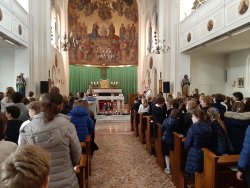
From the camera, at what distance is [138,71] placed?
2394 centimetres

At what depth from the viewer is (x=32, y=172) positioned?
123cm

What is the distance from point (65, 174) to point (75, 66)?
21.5 metres

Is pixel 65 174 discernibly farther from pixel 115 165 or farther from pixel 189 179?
pixel 115 165

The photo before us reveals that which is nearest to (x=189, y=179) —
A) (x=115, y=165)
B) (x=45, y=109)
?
(x=115, y=165)

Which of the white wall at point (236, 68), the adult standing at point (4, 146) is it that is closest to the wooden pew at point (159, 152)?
the adult standing at point (4, 146)

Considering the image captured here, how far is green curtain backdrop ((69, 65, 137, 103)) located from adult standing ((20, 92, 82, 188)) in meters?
21.2

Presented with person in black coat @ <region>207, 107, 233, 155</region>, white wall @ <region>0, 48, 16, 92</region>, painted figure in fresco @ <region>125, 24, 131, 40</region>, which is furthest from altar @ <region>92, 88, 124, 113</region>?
person in black coat @ <region>207, 107, 233, 155</region>

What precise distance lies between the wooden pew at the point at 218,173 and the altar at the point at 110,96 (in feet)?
47.7

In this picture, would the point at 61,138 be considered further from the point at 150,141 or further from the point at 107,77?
the point at 107,77

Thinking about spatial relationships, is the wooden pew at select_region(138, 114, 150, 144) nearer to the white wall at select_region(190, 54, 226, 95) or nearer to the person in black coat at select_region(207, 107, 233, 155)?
the person in black coat at select_region(207, 107, 233, 155)

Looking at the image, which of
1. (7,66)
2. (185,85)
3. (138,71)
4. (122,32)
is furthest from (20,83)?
(122,32)

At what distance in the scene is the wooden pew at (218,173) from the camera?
3789 mm

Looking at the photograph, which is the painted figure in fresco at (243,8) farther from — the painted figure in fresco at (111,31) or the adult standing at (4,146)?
the painted figure in fresco at (111,31)

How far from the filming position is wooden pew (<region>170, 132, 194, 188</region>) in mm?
4934
